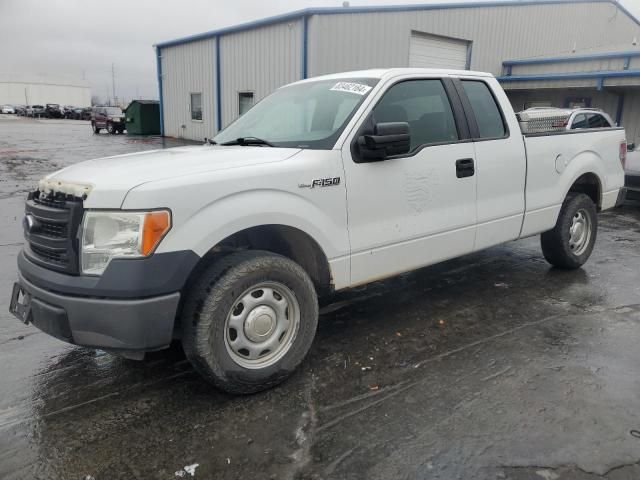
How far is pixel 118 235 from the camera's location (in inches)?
109

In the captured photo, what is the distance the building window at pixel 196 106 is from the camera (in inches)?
947

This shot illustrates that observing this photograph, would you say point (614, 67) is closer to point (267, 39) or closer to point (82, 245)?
point (267, 39)

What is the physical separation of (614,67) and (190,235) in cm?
1807

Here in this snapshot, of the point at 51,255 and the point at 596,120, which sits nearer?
the point at 51,255

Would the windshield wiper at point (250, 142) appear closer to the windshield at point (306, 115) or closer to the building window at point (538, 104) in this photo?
the windshield at point (306, 115)

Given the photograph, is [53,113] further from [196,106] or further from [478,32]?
[478,32]

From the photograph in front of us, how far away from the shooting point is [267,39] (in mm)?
18344

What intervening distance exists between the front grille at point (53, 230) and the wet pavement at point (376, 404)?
2.94 ft

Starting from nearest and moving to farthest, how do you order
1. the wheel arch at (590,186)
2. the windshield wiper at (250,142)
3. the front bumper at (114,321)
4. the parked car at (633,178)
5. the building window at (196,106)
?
the front bumper at (114,321) < the windshield wiper at (250,142) < the wheel arch at (590,186) < the parked car at (633,178) < the building window at (196,106)

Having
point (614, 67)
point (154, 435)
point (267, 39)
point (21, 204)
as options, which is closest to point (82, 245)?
point (154, 435)

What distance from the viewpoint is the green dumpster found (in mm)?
30172

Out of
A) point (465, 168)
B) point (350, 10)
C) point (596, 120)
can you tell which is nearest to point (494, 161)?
point (465, 168)

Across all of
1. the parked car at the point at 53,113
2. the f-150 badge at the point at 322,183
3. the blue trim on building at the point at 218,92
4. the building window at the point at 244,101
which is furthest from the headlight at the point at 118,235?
the parked car at the point at 53,113

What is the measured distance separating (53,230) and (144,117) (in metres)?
29.3
